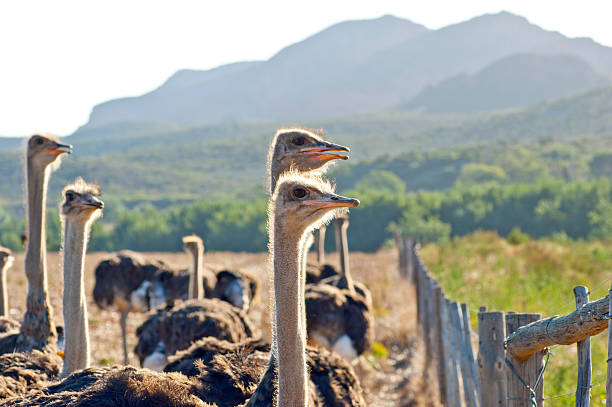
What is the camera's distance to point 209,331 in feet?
19.5

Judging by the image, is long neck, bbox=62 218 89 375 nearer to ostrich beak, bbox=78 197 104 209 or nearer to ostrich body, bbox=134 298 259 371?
ostrich beak, bbox=78 197 104 209

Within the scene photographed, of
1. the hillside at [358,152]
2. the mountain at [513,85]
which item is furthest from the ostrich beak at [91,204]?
the mountain at [513,85]

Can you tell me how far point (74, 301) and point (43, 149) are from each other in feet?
4.84

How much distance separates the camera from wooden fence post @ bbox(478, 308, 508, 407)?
4.07 metres

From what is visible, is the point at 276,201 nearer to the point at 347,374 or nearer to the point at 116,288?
the point at 347,374

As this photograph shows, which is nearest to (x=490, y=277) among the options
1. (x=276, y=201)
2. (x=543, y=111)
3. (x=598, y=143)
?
(x=276, y=201)

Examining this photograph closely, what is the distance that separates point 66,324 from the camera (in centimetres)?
458

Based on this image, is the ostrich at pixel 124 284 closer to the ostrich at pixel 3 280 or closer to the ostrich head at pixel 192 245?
the ostrich head at pixel 192 245

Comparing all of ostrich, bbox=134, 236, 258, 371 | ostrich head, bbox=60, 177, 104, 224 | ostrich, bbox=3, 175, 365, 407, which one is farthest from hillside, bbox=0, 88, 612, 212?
ostrich, bbox=3, 175, 365, 407

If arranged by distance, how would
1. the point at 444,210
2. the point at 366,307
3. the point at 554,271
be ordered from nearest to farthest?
the point at 366,307 → the point at 554,271 → the point at 444,210

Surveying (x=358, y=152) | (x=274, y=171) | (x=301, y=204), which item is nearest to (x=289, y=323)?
(x=301, y=204)

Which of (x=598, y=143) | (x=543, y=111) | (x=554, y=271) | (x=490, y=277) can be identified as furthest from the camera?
(x=543, y=111)

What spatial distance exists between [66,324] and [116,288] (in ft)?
19.4

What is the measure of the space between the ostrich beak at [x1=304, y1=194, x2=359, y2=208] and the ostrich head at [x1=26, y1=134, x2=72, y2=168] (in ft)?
9.74
